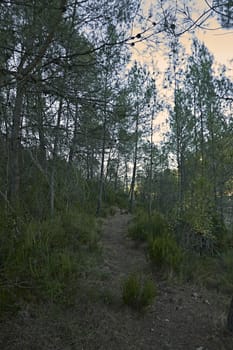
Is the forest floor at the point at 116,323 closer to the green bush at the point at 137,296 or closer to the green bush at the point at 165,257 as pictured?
the green bush at the point at 137,296

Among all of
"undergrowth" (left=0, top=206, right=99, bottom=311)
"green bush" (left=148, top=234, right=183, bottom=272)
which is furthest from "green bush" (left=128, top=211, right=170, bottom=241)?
"undergrowth" (left=0, top=206, right=99, bottom=311)

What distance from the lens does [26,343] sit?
2.47m

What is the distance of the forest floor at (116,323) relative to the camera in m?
2.59

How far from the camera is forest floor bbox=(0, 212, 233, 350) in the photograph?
8.51ft

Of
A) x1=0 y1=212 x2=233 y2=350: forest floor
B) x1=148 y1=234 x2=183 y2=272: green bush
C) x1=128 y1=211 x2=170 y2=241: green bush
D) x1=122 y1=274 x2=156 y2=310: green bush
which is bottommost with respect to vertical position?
x1=0 y1=212 x2=233 y2=350: forest floor

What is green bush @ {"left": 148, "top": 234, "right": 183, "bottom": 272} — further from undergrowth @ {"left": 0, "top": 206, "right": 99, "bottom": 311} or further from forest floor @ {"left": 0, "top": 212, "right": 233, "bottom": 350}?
undergrowth @ {"left": 0, "top": 206, "right": 99, "bottom": 311}

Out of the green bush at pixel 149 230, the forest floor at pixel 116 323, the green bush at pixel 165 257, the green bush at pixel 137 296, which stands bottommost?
the forest floor at pixel 116 323

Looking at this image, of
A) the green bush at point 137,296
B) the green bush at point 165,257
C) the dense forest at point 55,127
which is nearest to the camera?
the dense forest at point 55,127

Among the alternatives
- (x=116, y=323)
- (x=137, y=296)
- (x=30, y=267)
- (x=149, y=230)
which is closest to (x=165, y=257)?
(x=137, y=296)

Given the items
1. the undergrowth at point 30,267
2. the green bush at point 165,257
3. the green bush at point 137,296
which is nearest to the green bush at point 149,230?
the green bush at point 165,257

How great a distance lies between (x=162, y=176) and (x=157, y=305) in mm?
15444

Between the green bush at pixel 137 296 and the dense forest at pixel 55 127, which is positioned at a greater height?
the dense forest at pixel 55 127

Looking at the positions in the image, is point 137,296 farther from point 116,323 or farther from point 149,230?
point 149,230

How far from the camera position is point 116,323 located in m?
2.98
